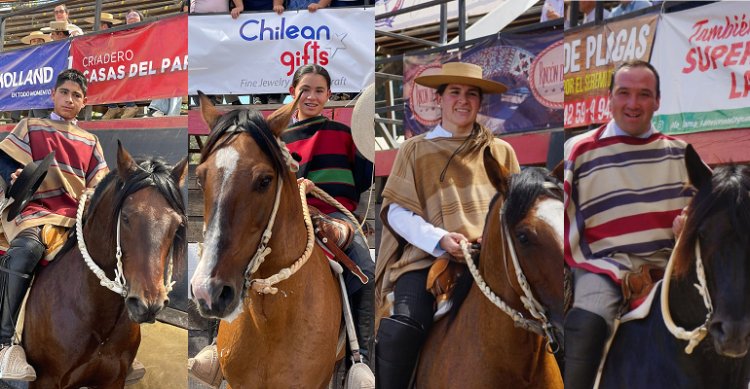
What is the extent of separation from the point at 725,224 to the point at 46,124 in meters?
4.17

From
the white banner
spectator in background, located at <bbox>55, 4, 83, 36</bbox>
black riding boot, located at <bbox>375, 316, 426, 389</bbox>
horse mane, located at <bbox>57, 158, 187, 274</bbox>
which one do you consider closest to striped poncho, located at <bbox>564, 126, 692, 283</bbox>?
black riding boot, located at <bbox>375, 316, 426, 389</bbox>

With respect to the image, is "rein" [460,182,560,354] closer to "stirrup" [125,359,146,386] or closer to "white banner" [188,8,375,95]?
"white banner" [188,8,375,95]

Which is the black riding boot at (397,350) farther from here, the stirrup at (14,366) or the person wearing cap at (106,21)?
the person wearing cap at (106,21)

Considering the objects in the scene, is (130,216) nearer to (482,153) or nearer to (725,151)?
(482,153)

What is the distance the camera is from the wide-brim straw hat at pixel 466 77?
3.60 metres

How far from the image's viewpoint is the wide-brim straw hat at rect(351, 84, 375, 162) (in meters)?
4.21

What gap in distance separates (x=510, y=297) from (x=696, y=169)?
826 mm

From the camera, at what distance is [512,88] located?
3.57m

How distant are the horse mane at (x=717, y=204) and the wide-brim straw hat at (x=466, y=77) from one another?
2.95ft

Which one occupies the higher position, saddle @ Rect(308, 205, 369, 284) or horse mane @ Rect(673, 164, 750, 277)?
horse mane @ Rect(673, 164, 750, 277)

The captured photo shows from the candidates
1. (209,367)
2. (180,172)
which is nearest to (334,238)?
(209,367)

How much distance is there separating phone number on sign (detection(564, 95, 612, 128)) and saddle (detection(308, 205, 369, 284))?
1.24 metres

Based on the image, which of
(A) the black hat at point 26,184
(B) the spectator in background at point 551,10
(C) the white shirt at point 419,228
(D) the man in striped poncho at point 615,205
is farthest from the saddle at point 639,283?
(A) the black hat at point 26,184

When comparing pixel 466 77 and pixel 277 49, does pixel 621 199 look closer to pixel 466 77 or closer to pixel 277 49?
pixel 466 77
